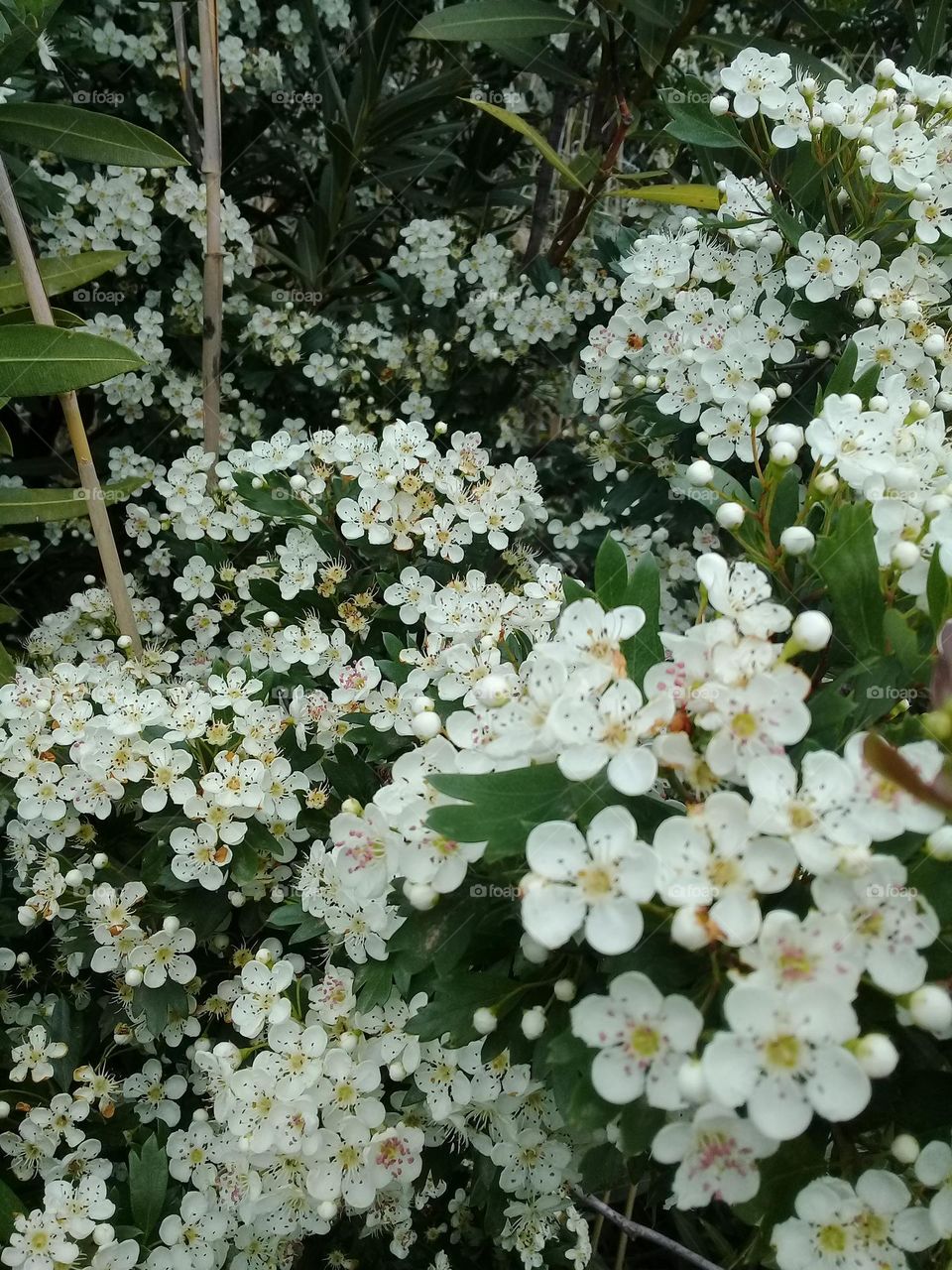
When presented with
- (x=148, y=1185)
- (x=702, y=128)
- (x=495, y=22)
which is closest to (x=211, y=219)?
Answer: (x=495, y=22)

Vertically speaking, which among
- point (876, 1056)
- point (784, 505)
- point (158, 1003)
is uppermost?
point (784, 505)

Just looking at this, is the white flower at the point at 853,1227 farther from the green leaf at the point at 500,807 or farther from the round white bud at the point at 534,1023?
the green leaf at the point at 500,807

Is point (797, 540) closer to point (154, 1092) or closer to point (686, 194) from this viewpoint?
point (686, 194)

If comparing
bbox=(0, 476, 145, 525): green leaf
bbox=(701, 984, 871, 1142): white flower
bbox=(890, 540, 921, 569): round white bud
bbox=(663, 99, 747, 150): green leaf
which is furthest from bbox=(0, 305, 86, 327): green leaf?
bbox=(701, 984, 871, 1142): white flower

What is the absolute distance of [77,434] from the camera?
5.49 feet

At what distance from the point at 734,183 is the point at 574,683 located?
3.97ft

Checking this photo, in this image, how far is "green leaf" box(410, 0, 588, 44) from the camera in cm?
204

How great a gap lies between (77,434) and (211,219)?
0.53 meters

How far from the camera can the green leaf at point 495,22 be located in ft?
6.70

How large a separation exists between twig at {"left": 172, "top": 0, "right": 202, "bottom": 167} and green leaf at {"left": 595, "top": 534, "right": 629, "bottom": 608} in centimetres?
177

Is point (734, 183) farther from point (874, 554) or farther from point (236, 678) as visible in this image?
point (236, 678)

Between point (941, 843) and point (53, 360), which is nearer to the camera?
point (941, 843)

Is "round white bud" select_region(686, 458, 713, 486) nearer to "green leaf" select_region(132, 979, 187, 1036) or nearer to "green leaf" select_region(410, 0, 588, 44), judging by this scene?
"green leaf" select_region(132, 979, 187, 1036)

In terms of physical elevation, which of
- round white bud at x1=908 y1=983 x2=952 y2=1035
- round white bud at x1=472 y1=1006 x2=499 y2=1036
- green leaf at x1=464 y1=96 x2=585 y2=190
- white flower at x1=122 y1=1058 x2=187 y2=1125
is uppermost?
green leaf at x1=464 y1=96 x2=585 y2=190
